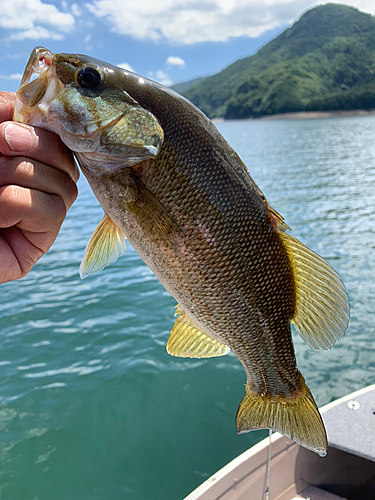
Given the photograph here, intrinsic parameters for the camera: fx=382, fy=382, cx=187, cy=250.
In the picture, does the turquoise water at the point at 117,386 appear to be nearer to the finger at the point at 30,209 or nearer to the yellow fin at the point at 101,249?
the yellow fin at the point at 101,249

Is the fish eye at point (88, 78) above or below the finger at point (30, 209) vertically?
above

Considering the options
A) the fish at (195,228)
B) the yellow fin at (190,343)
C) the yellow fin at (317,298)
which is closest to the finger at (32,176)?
the fish at (195,228)

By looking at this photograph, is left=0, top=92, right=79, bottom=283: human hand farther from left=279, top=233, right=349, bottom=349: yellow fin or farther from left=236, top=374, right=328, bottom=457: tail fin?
left=236, top=374, right=328, bottom=457: tail fin

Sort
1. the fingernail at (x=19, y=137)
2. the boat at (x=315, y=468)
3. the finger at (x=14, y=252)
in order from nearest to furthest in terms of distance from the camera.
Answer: the fingernail at (x=19, y=137), the finger at (x=14, y=252), the boat at (x=315, y=468)

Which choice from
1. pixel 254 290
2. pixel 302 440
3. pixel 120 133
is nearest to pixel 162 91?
pixel 120 133

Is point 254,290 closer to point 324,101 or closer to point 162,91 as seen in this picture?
point 162,91

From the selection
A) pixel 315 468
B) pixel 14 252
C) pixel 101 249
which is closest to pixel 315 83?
pixel 315 468

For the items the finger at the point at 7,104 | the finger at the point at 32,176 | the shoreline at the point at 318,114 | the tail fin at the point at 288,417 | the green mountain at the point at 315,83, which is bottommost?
the tail fin at the point at 288,417

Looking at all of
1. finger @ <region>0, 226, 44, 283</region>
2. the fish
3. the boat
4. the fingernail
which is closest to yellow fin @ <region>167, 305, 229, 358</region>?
the fish
